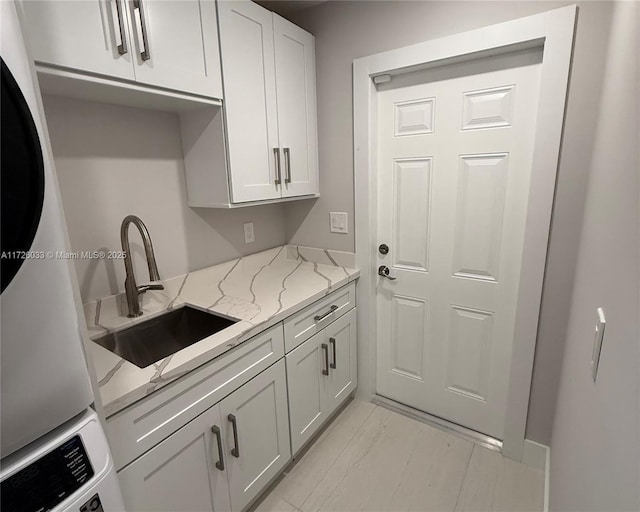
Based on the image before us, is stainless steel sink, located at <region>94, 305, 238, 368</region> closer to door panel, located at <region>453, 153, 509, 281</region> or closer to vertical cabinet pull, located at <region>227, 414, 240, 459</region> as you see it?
vertical cabinet pull, located at <region>227, 414, 240, 459</region>

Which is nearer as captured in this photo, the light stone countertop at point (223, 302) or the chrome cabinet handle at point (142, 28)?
the light stone countertop at point (223, 302)

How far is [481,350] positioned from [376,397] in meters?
0.78

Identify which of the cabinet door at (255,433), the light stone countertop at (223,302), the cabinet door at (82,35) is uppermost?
the cabinet door at (82,35)

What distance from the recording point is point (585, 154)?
1398mm

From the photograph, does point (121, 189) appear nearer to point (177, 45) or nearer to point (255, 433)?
point (177, 45)

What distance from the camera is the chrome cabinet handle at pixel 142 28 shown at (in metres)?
1.16

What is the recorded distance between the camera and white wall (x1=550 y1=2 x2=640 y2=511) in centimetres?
54

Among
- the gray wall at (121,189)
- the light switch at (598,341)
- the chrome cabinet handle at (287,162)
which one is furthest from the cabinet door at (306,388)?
the light switch at (598,341)

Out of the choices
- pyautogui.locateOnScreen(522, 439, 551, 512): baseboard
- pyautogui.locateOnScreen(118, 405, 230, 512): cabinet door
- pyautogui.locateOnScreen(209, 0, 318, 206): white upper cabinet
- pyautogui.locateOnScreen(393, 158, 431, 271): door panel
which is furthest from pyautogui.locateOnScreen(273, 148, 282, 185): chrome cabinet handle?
pyautogui.locateOnScreen(522, 439, 551, 512): baseboard

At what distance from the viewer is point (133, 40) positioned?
1156 mm

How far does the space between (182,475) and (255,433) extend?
0.34 metres

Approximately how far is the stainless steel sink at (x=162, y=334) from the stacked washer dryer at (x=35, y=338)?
803 mm

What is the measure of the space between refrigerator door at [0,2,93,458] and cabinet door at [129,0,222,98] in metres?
0.70

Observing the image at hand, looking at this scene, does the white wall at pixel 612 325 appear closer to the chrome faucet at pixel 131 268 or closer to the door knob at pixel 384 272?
the door knob at pixel 384 272
